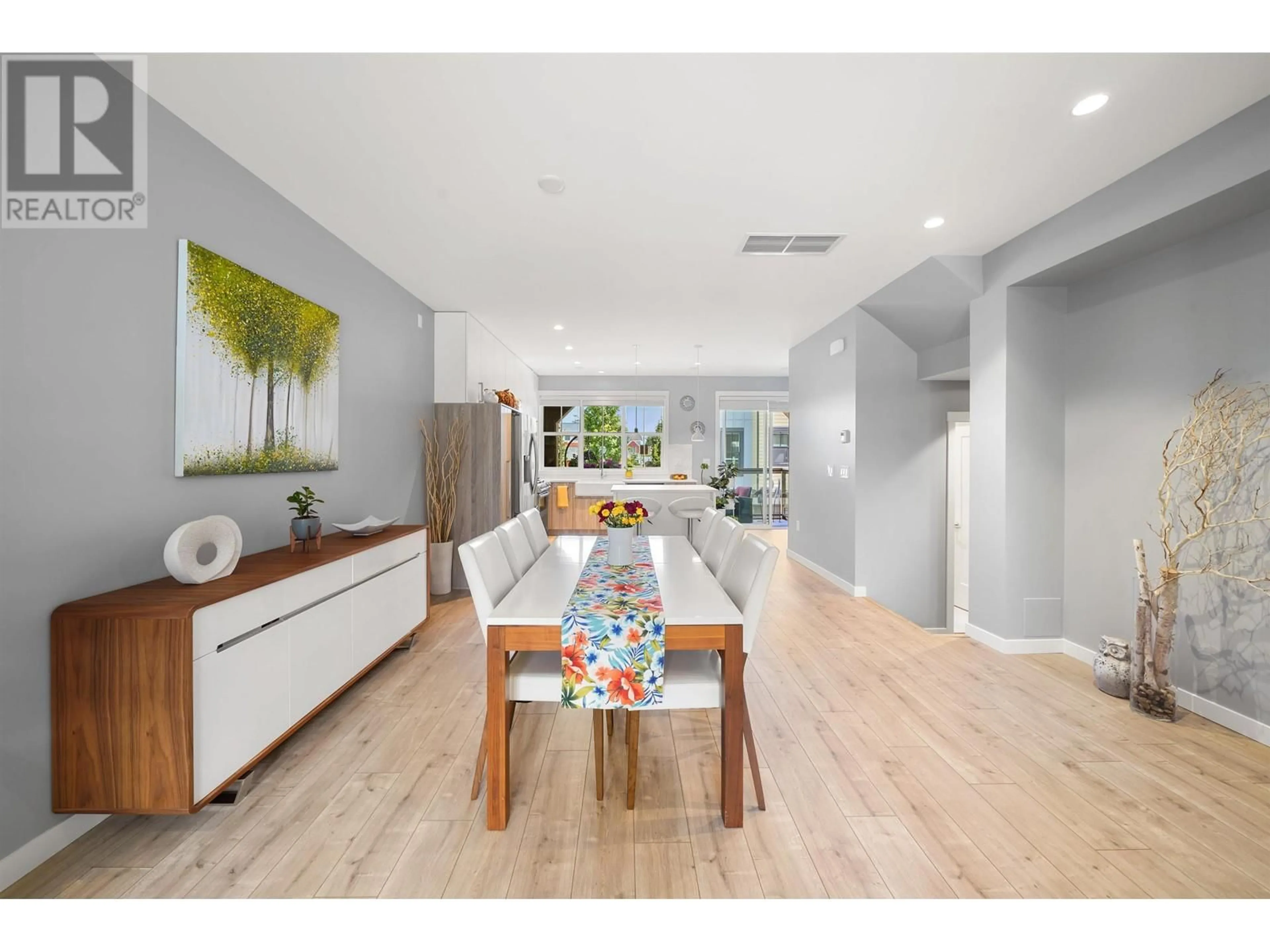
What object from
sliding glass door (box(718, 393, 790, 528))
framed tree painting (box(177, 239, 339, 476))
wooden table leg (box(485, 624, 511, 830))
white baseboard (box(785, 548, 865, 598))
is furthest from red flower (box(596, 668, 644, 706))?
sliding glass door (box(718, 393, 790, 528))

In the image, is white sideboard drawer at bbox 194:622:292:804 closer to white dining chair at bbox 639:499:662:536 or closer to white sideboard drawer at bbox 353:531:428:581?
white sideboard drawer at bbox 353:531:428:581

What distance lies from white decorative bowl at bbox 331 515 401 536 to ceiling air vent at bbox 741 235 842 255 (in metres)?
2.92

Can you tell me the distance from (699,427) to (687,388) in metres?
0.84

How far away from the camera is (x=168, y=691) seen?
176 cm

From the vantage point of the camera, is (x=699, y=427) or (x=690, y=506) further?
(x=699, y=427)

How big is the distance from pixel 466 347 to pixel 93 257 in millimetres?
3668

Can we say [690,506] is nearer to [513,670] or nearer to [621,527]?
[621,527]

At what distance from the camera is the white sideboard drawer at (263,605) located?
1.85 metres

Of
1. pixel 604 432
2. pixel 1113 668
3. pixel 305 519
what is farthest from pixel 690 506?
pixel 604 432

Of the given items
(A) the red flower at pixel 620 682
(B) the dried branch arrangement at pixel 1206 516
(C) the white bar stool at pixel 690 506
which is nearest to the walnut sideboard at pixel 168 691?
(A) the red flower at pixel 620 682

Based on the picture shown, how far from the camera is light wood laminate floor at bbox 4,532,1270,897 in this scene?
66.6 inches

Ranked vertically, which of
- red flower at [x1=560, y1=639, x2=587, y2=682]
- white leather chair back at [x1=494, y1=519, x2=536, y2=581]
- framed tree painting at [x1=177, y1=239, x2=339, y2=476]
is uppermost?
framed tree painting at [x1=177, y1=239, x2=339, y2=476]

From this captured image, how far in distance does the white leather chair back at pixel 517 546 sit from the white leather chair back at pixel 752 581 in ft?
3.34

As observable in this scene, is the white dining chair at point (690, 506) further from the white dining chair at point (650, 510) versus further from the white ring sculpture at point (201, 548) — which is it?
the white ring sculpture at point (201, 548)
